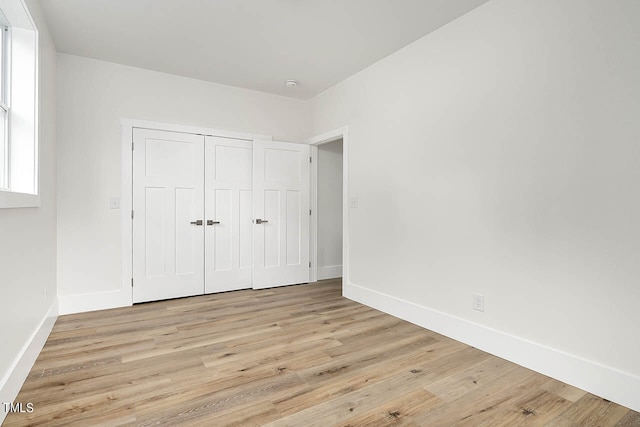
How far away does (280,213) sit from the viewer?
14.4 feet

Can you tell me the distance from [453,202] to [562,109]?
946 mm

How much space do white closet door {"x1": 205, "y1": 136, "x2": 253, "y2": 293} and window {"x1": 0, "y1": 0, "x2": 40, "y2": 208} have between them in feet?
6.00

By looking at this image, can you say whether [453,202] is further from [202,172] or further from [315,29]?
[202,172]

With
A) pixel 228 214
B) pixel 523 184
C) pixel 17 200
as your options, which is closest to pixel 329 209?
pixel 228 214

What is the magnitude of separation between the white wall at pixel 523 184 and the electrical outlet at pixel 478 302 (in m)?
0.05

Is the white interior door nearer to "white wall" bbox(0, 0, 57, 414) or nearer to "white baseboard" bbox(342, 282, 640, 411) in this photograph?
"white baseboard" bbox(342, 282, 640, 411)

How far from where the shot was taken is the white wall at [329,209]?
4.75 metres

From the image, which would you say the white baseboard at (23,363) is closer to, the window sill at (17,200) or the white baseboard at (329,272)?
the window sill at (17,200)

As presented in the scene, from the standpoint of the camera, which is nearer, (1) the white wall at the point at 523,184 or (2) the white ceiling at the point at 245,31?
(1) the white wall at the point at 523,184

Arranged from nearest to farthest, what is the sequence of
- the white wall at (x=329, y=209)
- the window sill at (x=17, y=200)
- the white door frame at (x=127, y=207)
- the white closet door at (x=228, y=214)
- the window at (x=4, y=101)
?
the window sill at (x=17, y=200) → the window at (x=4, y=101) → the white door frame at (x=127, y=207) → the white closet door at (x=228, y=214) → the white wall at (x=329, y=209)

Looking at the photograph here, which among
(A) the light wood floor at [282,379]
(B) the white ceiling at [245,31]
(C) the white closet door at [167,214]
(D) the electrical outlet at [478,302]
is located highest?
(B) the white ceiling at [245,31]

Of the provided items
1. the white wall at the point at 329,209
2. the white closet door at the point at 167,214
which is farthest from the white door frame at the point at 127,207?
the white wall at the point at 329,209

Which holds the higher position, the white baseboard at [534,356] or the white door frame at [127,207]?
the white door frame at [127,207]

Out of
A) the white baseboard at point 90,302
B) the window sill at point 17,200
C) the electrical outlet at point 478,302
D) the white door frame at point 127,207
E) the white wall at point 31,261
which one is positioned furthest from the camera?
the white door frame at point 127,207
